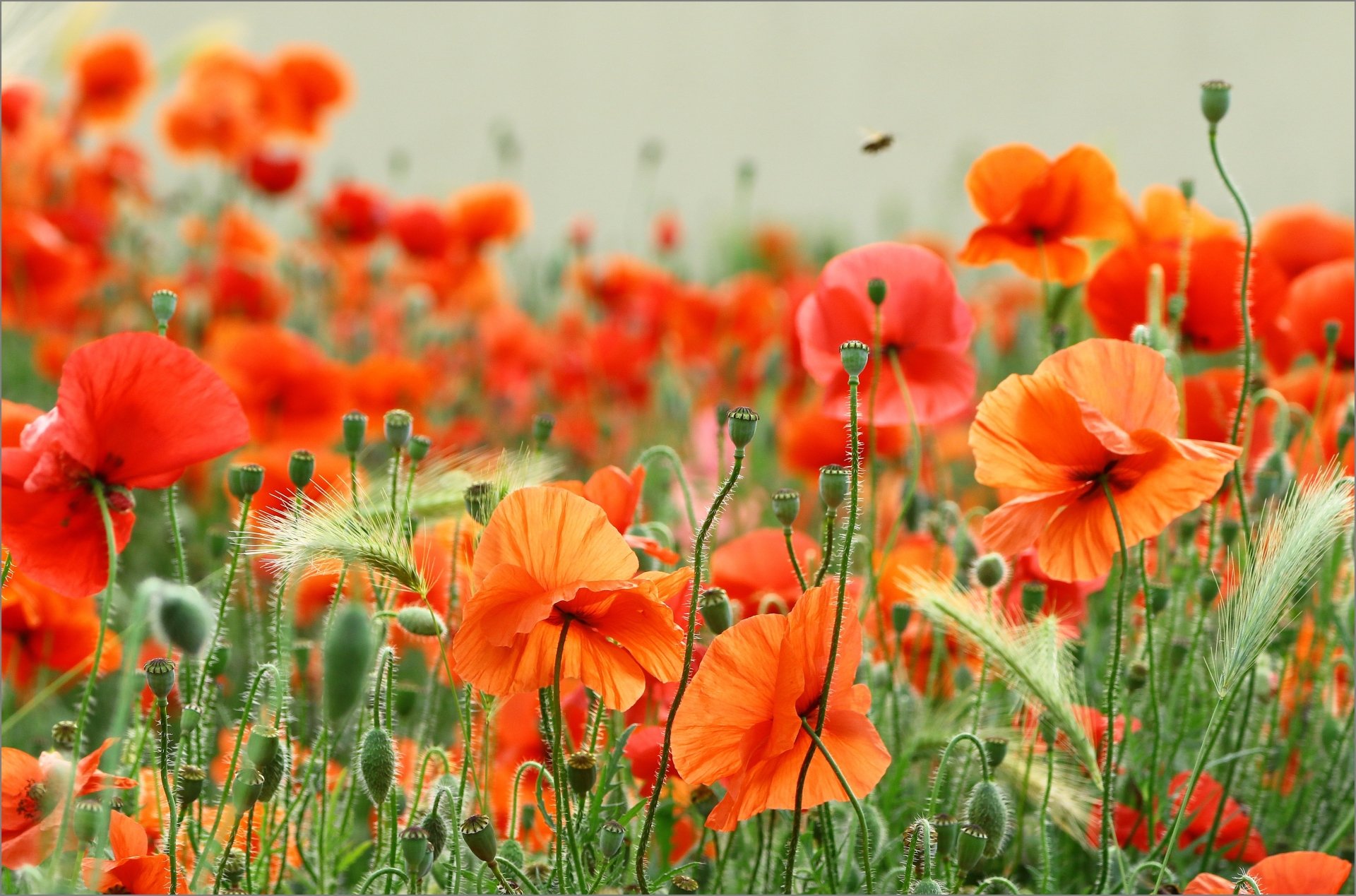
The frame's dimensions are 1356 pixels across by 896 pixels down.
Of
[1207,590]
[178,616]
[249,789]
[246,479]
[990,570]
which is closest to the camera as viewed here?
[178,616]

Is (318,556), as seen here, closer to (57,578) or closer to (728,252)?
(57,578)

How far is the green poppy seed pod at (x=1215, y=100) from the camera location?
34.3 inches

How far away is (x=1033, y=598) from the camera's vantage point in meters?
0.95

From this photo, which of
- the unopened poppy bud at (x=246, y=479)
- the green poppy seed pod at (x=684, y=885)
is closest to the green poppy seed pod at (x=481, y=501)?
the unopened poppy bud at (x=246, y=479)

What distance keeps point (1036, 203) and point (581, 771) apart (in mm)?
601

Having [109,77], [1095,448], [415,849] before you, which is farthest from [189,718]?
[109,77]

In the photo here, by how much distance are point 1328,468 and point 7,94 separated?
77.9 inches

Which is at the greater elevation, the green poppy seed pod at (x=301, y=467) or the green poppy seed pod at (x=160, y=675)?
the green poppy seed pod at (x=301, y=467)

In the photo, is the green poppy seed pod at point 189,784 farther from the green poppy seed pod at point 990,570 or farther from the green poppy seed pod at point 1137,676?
the green poppy seed pod at point 1137,676

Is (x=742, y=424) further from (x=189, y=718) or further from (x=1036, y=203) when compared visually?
(x=1036, y=203)

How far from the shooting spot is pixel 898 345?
1064 mm

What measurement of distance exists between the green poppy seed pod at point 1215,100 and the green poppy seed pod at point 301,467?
56cm

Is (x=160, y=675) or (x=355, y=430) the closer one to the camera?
(x=160, y=675)

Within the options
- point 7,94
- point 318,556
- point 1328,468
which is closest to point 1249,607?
point 1328,468
